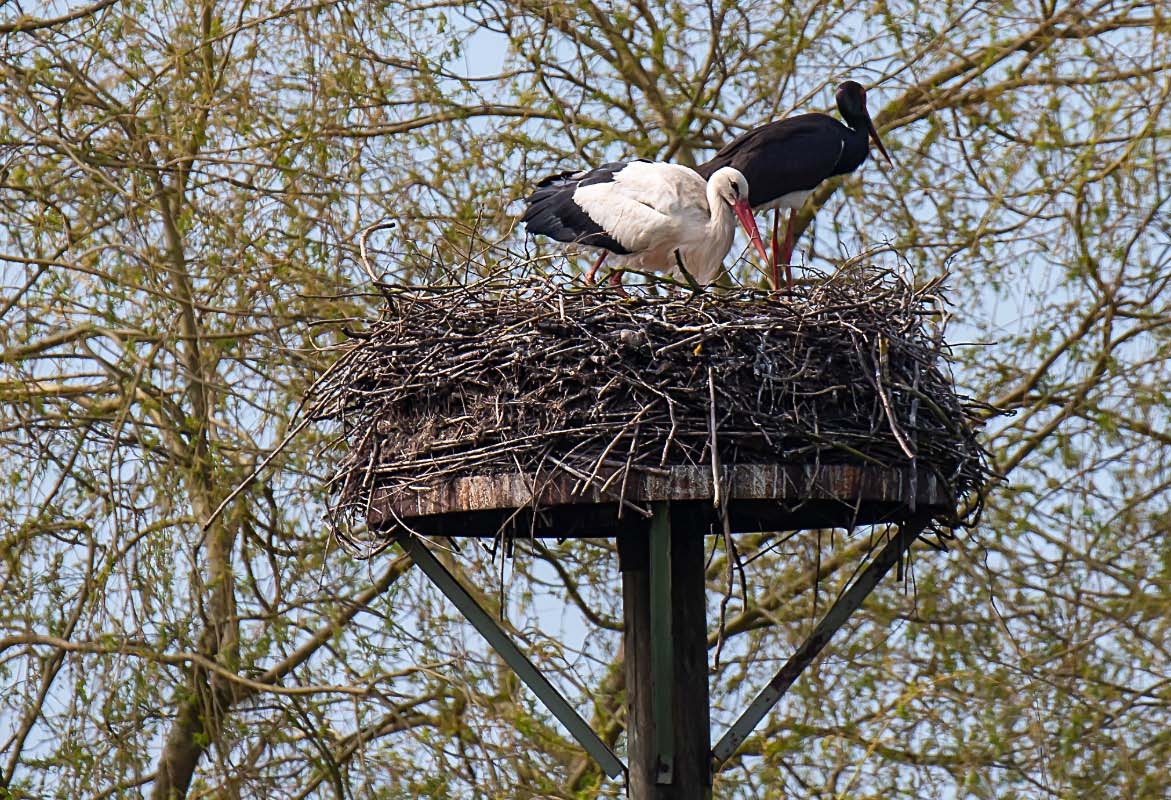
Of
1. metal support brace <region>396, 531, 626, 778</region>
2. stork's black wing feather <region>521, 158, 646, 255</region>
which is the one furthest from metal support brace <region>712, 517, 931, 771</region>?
stork's black wing feather <region>521, 158, 646, 255</region>

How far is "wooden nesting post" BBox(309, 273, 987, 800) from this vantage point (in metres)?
4.89

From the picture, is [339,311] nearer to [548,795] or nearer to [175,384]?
[175,384]

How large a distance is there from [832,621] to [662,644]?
2.02ft

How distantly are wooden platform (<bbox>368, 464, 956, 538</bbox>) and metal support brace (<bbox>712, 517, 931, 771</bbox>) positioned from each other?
0.26ft

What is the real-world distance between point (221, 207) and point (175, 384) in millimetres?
1067

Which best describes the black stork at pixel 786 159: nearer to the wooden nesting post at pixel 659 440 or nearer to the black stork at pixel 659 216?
the black stork at pixel 659 216

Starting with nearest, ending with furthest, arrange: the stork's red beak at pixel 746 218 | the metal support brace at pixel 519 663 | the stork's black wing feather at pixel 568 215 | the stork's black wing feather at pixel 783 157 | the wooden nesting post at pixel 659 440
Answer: the wooden nesting post at pixel 659 440 → the metal support brace at pixel 519 663 → the stork's red beak at pixel 746 218 → the stork's black wing feather at pixel 568 215 → the stork's black wing feather at pixel 783 157

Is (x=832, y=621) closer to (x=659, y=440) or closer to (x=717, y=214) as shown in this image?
(x=659, y=440)

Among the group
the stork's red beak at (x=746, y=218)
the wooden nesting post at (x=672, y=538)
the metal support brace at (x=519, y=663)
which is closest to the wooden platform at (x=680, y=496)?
the wooden nesting post at (x=672, y=538)

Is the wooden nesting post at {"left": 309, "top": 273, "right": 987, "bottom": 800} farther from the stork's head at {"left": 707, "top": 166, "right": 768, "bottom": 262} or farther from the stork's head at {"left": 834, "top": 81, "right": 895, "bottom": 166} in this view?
the stork's head at {"left": 834, "top": 81, "right": 895, "bottom": 166}

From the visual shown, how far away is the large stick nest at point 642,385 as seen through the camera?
494 cm

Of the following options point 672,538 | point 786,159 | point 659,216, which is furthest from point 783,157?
point 672,538

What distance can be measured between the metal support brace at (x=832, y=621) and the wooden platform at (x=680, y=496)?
8 cm

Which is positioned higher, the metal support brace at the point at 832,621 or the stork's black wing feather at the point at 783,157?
the stork's black wing feather at the point at 783,157
